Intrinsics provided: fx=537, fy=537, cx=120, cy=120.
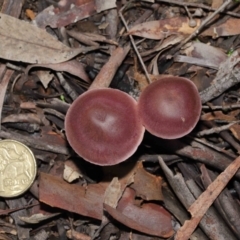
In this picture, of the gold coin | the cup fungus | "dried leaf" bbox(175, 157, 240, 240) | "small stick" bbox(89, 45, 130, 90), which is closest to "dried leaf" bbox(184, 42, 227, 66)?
"small stick" bbox(89, 45, 130, 90)

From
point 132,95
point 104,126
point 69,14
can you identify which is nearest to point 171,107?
point 104,126

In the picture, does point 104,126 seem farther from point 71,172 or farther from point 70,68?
point 70,68

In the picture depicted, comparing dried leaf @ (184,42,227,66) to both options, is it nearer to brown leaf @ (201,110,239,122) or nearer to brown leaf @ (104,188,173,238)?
brown leaf @ (201,110,239,122)

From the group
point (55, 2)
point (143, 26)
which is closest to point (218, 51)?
point (143, 26)

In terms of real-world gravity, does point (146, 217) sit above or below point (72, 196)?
above

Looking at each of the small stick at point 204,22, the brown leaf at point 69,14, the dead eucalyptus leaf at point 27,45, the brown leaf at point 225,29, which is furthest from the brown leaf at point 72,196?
the brown leaf at point 225,29

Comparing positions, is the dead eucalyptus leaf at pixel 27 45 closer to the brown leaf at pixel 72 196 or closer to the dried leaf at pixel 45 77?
the dried leaf at pixel 45 77
